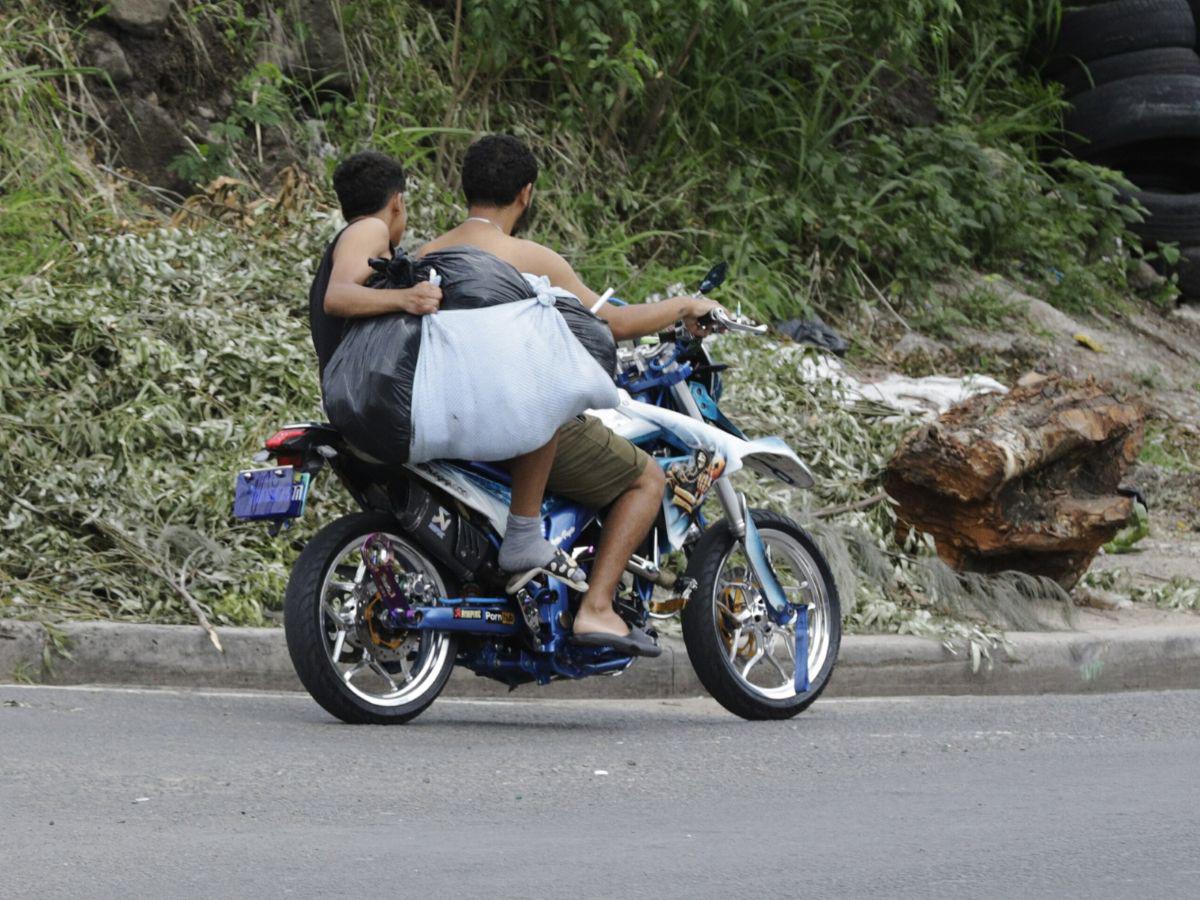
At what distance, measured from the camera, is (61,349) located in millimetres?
9438

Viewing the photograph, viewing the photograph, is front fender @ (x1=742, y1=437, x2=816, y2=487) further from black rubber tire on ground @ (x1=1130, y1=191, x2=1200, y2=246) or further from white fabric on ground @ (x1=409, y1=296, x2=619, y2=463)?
black rubber tire on ground @ (x1=1130, y1=191, x2=1200, y2=246)

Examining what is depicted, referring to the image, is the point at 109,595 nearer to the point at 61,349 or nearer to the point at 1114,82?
the point at 61,349

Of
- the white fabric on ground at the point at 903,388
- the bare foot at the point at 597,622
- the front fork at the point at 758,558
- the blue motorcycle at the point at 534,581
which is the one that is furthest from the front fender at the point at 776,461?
the white fabric on ground at the point at 903,388

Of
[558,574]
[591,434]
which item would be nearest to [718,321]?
[591,434]

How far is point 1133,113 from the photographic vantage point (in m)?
15.9

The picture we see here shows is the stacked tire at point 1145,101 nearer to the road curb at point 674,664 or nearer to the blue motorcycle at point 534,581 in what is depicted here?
the road curb at point 674,664

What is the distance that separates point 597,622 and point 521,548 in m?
0.36

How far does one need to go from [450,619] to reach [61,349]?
3807 mm

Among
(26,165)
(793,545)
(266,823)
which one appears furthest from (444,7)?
(266,823)

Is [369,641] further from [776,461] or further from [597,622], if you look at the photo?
[776,461]

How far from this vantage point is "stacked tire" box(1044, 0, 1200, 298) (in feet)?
52.1

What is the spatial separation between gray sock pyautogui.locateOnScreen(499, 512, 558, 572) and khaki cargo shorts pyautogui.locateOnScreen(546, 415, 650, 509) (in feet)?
0.69

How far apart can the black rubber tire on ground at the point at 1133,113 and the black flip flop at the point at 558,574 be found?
10.8 m

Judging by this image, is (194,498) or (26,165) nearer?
(194,498)
